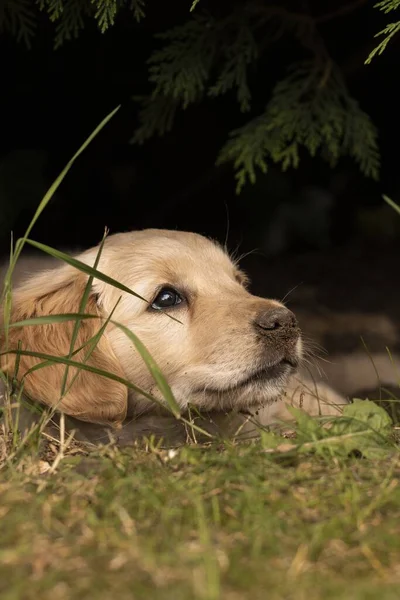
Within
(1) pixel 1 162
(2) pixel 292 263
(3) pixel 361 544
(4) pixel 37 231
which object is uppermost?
(3) pixel 361 544

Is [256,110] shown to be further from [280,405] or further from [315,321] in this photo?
[280,405]

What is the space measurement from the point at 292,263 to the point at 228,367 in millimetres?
4159

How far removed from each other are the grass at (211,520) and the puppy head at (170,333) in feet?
1.77

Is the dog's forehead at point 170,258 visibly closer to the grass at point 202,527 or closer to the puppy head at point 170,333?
the puppy head at point 170,333

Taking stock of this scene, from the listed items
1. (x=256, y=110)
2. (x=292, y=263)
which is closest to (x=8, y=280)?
(x=256, y=110)

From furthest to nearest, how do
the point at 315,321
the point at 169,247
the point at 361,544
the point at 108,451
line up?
the point at 315,321, the point at 169,247, the point at 108,451, the point at 361,544

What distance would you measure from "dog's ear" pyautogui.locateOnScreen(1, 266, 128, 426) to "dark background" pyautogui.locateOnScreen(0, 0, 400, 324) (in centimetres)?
260

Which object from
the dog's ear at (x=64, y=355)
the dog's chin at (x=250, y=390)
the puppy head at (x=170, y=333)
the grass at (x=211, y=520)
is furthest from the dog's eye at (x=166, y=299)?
the grass at (x=211, y=520)

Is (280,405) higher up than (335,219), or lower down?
higher up

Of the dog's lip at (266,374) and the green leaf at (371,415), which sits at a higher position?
the green leaf at (371,415)

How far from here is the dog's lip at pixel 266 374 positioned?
309 centimetres

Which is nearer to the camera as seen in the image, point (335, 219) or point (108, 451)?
point (108, 451)

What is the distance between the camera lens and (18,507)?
6.73 feet

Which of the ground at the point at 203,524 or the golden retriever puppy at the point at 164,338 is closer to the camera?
the ground at the point at 203,524
